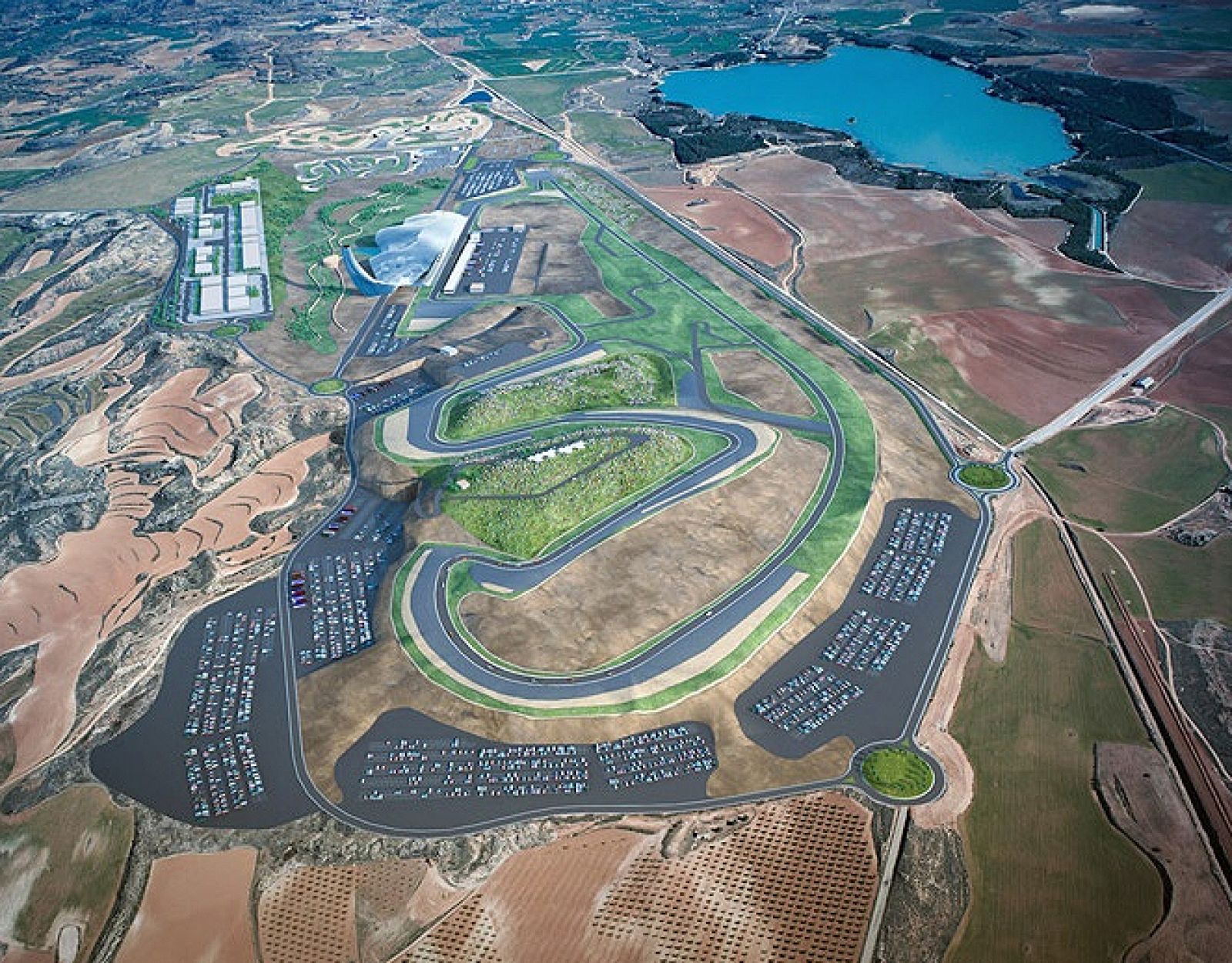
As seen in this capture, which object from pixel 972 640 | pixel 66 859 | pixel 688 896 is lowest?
pixel 66 859

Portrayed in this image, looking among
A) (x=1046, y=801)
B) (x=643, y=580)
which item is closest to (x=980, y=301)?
(x=643, y=580)

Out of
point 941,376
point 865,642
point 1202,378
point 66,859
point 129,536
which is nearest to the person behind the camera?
point 66,859

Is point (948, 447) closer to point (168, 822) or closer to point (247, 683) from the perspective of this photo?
point (247, 683)

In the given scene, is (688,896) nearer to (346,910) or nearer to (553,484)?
(346,910)

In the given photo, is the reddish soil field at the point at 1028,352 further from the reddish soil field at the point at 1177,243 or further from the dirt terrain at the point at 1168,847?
the dirt terrain at the point at 1168,847

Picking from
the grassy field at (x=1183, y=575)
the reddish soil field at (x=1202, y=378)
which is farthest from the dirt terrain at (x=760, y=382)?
the reddish soil field at (x=1202, y=378)

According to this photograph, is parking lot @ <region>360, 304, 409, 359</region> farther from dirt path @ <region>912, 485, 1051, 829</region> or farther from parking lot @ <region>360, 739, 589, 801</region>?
dirt path @ <region>912, 485, 1051, 829</region>
